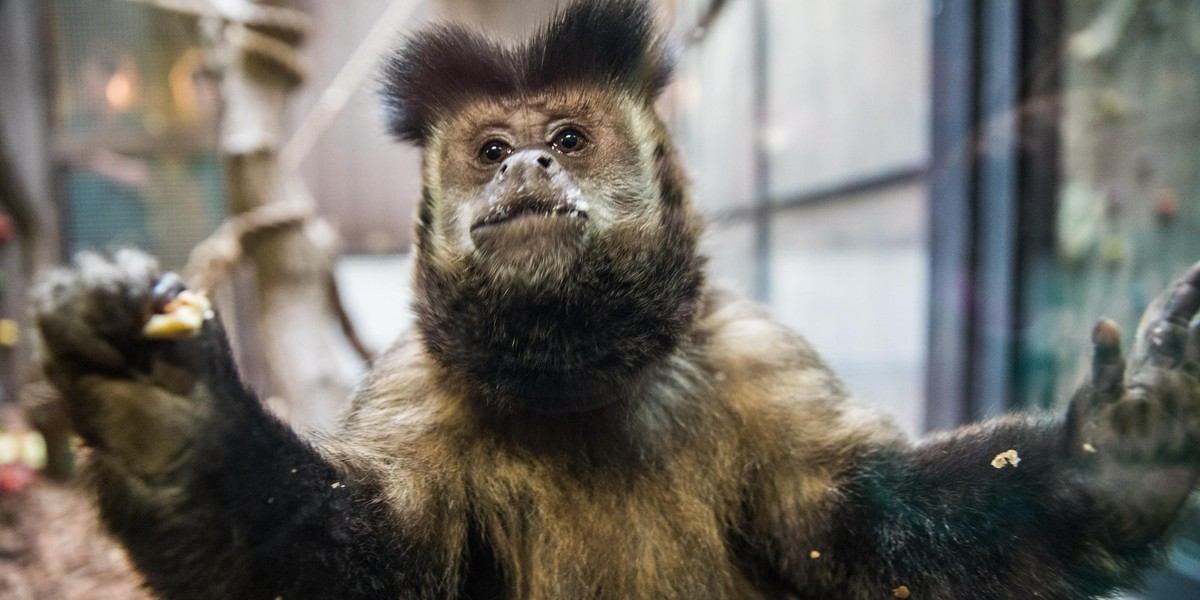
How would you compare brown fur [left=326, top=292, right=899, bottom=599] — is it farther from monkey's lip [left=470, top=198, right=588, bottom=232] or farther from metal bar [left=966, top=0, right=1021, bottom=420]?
metal bar [left=966, top=0, right=1021, bottom=420]

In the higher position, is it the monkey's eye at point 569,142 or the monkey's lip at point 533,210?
the monkey's eye at point 569,142

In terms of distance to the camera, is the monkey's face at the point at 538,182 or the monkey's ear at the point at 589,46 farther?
the monkey's ear at the point at 589,46

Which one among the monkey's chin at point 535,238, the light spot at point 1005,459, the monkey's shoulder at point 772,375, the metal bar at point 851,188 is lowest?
the light spot at point 1005,459

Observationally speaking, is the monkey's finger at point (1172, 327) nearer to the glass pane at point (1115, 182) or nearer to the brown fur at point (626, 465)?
the brown fur at point (626, 465)

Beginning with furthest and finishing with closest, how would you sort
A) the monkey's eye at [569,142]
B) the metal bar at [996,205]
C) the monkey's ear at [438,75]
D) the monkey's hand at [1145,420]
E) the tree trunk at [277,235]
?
the tree trunk at [277,235]
the metal bar at [996,205]
the monkey's ear at [438,75]
the monkey's eye at [569,142]
the monkey's hand at [1145,420]

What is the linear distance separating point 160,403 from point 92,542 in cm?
140

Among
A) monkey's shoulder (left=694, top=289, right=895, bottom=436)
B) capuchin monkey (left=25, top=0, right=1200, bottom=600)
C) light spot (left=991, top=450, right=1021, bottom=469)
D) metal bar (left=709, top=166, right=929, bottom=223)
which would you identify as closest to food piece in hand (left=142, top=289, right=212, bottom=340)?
capuchin monkey (left=25, top=0, right=1200, bottom=600)

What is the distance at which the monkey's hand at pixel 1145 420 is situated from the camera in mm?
1751

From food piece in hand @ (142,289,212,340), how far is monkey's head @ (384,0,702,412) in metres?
0.75

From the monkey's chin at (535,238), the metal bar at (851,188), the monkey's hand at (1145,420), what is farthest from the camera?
the metal bar at (851,188)

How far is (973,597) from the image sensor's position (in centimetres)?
199

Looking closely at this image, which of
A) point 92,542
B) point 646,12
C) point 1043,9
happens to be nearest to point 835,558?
point 646,12

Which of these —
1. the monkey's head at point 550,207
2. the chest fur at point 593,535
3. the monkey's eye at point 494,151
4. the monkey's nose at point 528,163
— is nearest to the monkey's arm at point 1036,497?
the chest fur at point 593,535

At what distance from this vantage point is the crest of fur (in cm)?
225
